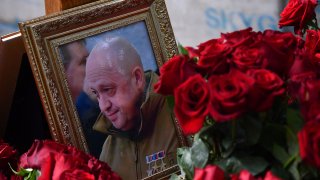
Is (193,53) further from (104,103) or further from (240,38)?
(104,103)

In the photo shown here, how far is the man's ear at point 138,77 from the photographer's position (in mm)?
688

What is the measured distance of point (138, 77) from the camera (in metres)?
0.69

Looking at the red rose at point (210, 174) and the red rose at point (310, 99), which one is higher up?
the red rose at point (310, 99)

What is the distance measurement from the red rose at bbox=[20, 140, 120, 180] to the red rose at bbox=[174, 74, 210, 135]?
0.17 m

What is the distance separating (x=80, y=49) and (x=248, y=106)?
0.32 metres

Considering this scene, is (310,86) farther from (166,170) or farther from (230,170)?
(166,170)

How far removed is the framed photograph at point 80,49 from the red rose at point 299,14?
0.65 ft

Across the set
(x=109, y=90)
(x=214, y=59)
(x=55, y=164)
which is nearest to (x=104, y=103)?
(x=109, y=90)

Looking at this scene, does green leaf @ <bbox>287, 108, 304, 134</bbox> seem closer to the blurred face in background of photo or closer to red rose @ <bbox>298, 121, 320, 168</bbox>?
red rose @ <bbox>298, 121, 320, 168</bbox>

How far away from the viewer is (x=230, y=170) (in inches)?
17.5

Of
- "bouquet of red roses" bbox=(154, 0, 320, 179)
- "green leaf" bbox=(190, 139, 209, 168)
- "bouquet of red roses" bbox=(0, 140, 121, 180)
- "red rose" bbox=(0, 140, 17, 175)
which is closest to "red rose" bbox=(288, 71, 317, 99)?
"bouquet of red roses" bbox=(154, 0, 320, 179)

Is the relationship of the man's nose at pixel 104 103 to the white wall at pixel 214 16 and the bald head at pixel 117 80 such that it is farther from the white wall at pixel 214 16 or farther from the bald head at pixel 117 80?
the white wall at pixel 214 16

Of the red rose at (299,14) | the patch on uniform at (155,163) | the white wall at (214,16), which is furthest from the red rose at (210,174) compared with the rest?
the white wall at (214,16)

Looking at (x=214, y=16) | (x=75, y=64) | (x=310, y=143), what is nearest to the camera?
(x=310, y=143)
